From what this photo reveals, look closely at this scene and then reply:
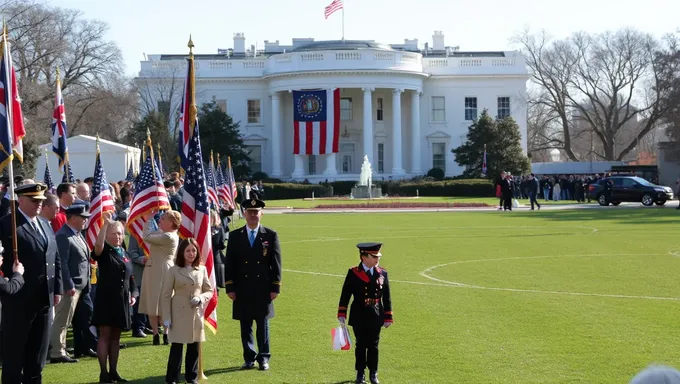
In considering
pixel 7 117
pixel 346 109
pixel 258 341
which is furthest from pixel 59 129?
pixel 346 109

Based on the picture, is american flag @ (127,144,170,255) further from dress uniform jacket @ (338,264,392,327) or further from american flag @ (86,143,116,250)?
dress uniform jacket @ (338,264,392,327)

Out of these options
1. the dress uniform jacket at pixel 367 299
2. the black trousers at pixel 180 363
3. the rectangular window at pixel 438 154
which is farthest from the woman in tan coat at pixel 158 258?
the rectangular window at pixel 438 154

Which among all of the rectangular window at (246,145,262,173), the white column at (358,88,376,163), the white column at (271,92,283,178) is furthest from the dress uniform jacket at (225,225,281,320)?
the rectangular window at (246,145,262,173)

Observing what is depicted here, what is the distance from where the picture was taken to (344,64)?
8012 centimetres

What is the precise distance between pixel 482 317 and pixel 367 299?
182 inches

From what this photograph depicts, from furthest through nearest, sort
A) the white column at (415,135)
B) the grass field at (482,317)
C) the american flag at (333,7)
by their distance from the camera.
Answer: the white column at (415,135), the american flag at (333,7), the grass field at (482,317)

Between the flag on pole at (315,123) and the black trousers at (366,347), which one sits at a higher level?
the flag on pole at (315,123)

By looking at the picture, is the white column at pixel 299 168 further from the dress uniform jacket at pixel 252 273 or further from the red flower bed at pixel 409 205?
the dress uniform jacket at pixel 252 273

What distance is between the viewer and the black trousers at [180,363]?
9914mm

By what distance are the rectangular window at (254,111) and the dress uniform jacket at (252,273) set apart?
247ft

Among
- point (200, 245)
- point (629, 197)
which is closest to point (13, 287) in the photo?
point (200, 245)

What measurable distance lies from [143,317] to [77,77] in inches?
2346

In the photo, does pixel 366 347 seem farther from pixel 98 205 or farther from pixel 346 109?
Result: pixel 346 109

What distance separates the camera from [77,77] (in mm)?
70438
